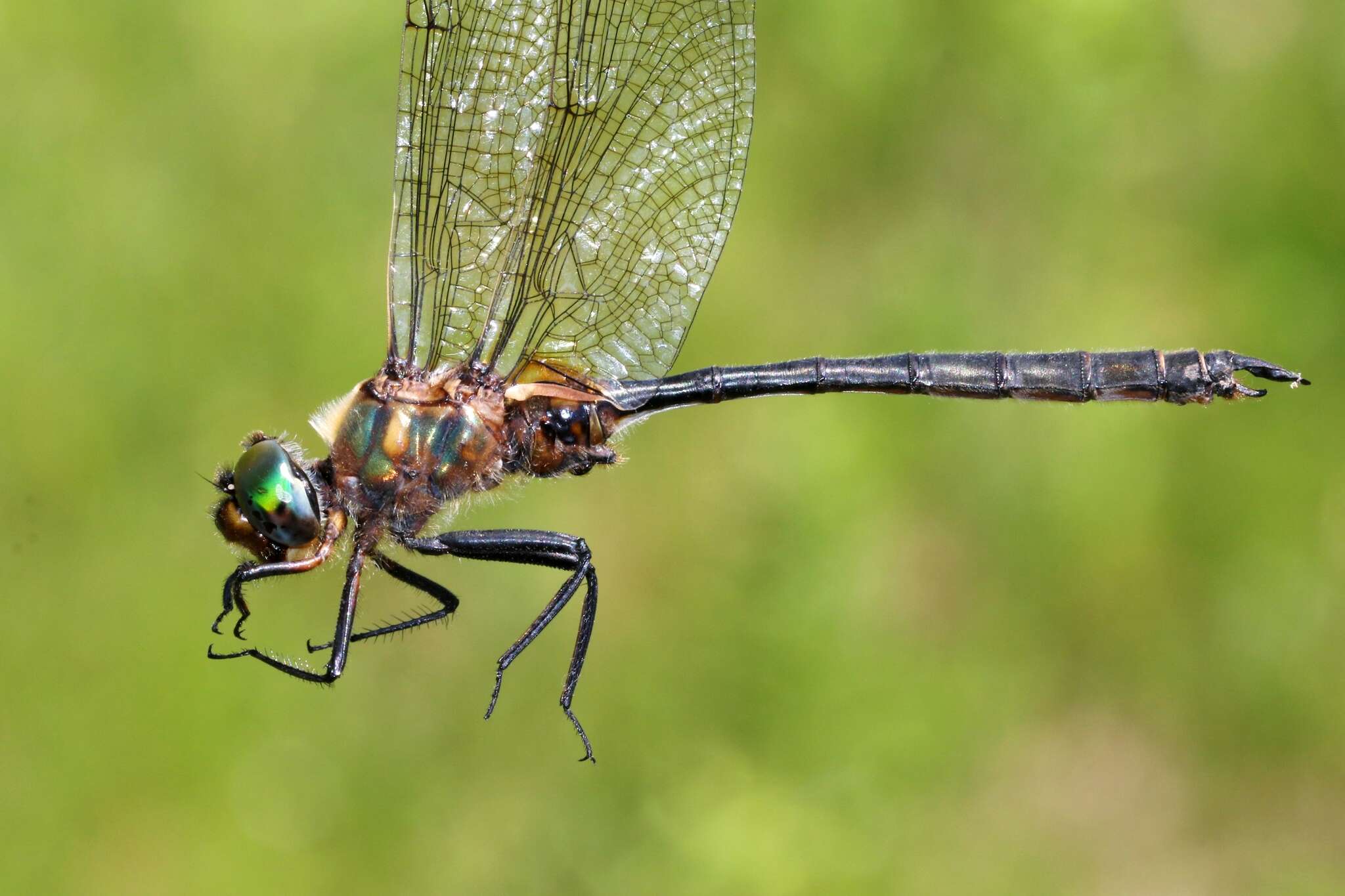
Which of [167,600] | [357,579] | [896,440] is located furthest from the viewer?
[896,440]

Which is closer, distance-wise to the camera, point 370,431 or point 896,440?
point 370,431

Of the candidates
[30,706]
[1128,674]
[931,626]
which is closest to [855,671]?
[931,626]

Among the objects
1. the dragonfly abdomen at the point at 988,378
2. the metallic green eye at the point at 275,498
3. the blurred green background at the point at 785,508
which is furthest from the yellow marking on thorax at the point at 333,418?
the blurred green background at the point at 785,508

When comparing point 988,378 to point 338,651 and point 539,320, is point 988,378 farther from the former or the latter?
point 338,651

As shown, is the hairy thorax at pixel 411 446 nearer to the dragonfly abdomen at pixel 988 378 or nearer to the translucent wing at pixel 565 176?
the translucent wing at pixel 565 176

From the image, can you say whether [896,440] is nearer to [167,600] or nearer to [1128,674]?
[1128,674]

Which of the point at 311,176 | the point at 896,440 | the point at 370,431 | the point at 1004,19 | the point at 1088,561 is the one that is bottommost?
the point at 370,431
